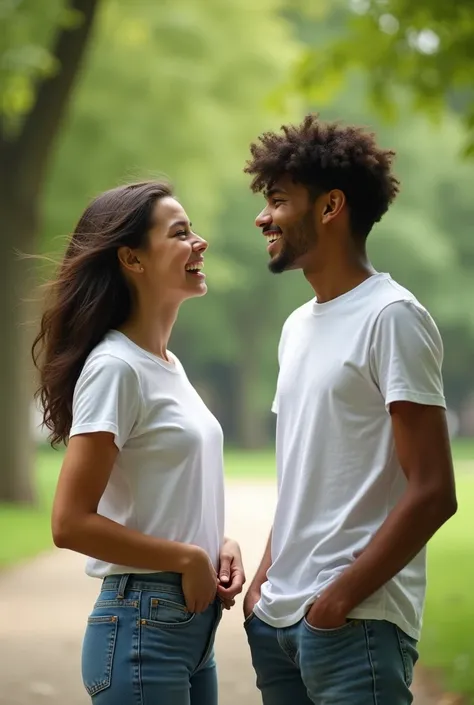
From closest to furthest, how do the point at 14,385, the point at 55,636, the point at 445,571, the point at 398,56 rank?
the point at 55,636
the point at 398,56
the point at 445,571
the point at 14,385

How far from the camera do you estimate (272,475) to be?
2162 cm

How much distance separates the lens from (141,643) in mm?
2766

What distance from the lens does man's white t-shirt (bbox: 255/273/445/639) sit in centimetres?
267

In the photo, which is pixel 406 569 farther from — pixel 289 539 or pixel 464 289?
pixel 464 289

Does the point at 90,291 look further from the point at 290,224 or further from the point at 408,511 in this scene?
the point at 408,511

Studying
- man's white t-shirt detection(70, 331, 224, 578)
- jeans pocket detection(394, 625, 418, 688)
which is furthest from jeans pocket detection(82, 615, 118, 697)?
jeans pocket detection(394, 625, 418, 688)

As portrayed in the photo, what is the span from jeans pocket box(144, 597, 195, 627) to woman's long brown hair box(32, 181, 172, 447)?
1.87 ft

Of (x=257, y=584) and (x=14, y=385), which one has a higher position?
(x=257, y=584)

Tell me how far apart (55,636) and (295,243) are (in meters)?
5.13

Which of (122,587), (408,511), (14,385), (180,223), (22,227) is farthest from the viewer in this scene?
(14,385)

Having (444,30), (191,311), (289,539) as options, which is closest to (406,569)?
(289,539)

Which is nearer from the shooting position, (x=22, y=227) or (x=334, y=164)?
(x=334, y=164)

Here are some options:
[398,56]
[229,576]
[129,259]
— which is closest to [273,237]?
[129,259]

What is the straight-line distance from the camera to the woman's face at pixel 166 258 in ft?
10.2
